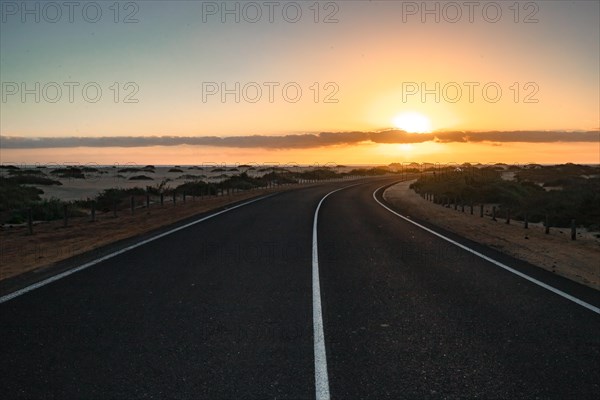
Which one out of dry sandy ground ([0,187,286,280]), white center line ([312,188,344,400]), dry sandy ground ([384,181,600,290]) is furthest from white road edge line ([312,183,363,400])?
dry sandy ground ([0,187,286,280])

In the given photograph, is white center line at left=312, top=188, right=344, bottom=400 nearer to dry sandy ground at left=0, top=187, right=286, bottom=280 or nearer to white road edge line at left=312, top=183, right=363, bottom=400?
white road edge line at left=312, top=183, right=363, bottom=400

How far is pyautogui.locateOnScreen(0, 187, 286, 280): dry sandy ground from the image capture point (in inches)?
440

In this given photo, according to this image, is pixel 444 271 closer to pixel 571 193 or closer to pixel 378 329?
pixel 378 329

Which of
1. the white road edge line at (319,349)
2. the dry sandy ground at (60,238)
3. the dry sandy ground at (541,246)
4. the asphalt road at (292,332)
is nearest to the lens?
the white road edge line at (319,349)

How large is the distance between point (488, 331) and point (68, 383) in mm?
4828

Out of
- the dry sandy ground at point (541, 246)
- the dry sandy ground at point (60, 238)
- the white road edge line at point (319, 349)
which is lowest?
the dry sandy ground at point (541, 246)

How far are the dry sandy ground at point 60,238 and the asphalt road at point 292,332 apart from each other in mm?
1856

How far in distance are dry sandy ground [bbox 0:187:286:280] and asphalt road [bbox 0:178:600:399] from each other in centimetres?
186

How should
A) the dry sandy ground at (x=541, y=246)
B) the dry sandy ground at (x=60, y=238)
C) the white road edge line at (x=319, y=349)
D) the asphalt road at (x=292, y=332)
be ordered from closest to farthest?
the white road edge line at (x=319, y=349) < the asphalt road at (x=292, y=332) < the dry sandy ground at (x=541, y=246) < the dry sandy ground at (x=60, y=238)

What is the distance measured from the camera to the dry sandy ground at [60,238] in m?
11.2

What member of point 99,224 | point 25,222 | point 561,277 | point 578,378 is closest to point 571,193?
point 561,277

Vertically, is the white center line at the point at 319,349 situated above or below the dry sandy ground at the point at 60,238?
below

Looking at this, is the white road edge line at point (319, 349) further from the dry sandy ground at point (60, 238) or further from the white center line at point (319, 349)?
the dry sandy ground at point (60, 238)

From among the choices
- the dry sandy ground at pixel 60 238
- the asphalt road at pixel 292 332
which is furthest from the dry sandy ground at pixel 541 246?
the dry sandy ground at pixel 60 238
